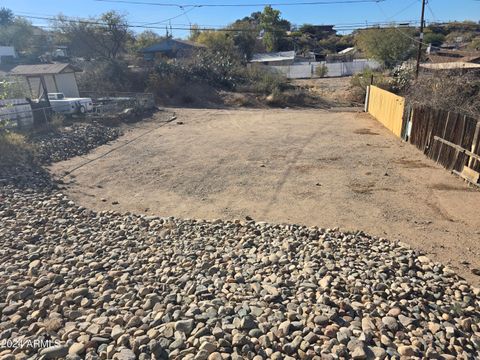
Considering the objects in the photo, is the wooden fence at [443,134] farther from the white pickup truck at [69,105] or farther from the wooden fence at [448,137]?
the white pickup truck at [69,105]

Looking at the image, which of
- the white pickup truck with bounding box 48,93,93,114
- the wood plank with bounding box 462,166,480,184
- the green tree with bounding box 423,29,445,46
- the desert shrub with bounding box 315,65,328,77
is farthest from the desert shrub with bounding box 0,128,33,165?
the green tree with bounding box 423,29,445,46

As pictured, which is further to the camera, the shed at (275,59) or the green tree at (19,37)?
the green tree at (19,37)

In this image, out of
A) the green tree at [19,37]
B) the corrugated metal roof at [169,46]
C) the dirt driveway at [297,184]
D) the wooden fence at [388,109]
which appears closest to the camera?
the dirt driveway at [297,184]

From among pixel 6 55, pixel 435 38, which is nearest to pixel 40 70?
pixel 6 55

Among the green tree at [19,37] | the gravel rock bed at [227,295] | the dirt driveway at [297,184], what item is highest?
the green tree at [19,37]

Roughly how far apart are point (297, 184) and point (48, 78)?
20899 millimetres

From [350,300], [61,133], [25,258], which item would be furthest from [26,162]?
[350,300]

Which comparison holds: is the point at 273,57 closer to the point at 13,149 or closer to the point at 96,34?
the point at 96,34

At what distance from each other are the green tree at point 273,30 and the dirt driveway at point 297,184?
6329cm

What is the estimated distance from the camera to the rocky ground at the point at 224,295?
3984 mm

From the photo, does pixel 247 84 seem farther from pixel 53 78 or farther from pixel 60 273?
pixel 60 273

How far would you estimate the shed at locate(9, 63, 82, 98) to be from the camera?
22.2m

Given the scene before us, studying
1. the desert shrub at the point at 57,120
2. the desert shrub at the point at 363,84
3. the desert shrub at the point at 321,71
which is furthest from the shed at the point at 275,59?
the desert shrub at the point at 57,120

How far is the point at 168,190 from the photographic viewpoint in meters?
10.5
